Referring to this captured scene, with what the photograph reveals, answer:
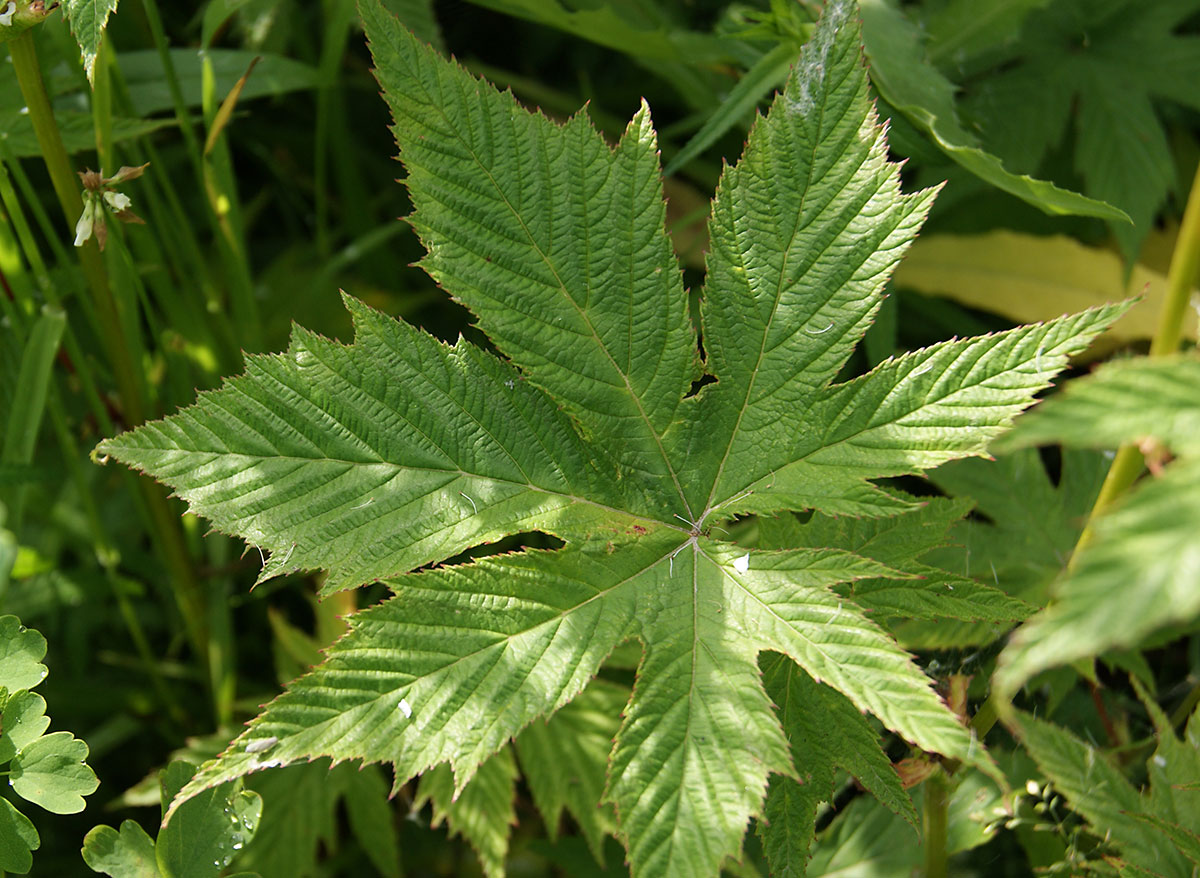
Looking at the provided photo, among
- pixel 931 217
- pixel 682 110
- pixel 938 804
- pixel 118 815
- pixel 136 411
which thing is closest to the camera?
pixel 938 804

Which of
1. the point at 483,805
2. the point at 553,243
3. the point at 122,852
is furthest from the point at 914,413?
the point at 122,852

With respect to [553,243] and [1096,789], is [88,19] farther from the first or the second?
[1096,789]

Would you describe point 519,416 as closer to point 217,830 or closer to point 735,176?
point 735,176

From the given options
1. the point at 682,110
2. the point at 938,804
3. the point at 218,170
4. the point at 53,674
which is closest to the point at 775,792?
the point at 938,804

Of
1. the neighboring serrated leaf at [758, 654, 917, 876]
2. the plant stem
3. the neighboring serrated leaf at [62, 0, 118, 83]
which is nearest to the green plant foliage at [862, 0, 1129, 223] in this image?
the plant stem

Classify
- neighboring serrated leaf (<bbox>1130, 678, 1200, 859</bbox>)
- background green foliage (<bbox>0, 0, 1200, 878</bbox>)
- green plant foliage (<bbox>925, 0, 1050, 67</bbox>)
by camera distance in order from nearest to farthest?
neighboring serrated leaf (<bbox>1130, 678, 1200, 859</bbox>) < background green foliage (<bbox>0, 0, 1200, 878</bbox>) < green plant foliage (<bbox>925, 0, 1050, 67</bbox>)

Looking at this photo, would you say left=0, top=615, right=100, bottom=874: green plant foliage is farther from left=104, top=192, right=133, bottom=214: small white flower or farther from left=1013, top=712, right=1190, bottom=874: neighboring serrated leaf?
left=1013, top=712, right=1190, bottom=874: neighboring serrated leaf

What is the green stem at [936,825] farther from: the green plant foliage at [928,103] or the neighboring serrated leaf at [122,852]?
the neighboring serrated leaf at [122,852]

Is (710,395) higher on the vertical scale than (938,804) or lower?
higher
